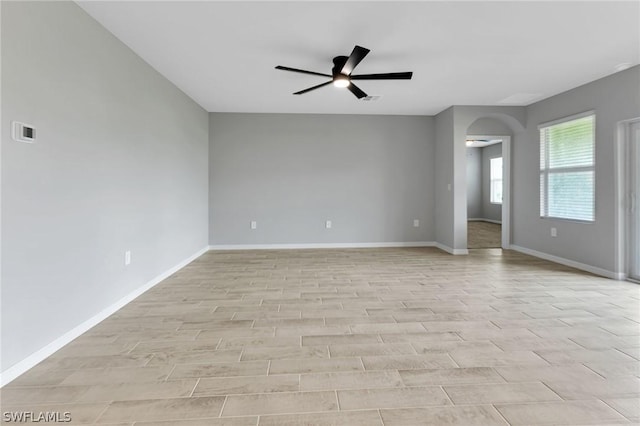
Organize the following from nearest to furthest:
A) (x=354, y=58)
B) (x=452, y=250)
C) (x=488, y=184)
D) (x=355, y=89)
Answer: (x=354, y=58), (x=355, y=89), (x=452, y=250), (x=488, y=184)

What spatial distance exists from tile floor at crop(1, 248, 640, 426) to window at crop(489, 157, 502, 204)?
690 centimetres

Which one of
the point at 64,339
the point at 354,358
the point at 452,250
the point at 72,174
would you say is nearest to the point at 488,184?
the point at 452,250

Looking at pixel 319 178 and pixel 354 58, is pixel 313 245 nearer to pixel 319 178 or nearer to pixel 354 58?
pixel 319 178

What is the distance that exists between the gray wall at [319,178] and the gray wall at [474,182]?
5.69m

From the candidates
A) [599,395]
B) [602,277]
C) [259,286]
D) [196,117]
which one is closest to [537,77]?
[602,277]

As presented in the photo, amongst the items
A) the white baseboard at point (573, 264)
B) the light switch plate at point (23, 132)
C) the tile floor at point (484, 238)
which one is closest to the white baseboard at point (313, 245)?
the tile floor at point (484, 238)

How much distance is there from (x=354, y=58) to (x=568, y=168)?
3.82 m

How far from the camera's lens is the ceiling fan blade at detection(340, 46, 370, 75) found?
2.53m

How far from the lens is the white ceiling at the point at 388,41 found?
2363 millimetres

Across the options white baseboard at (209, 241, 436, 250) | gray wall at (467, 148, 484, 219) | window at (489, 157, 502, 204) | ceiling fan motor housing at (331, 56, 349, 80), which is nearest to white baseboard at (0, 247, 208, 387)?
white baseboard at (209, 241, 436, 250)

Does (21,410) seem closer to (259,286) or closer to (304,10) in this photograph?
(259,286)

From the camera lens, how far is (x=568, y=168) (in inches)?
173

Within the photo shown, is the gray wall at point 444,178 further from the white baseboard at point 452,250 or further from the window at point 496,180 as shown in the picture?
the window at point 496,180

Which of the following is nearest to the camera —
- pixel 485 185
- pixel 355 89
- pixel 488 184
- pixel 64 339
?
pixel 64 339
